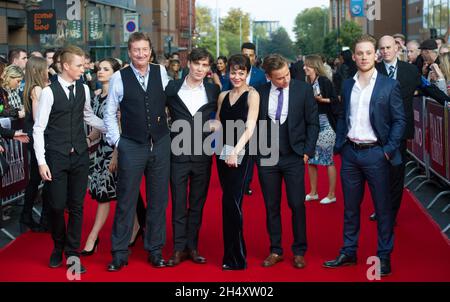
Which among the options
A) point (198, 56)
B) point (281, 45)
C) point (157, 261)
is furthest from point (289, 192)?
point (281, 45)

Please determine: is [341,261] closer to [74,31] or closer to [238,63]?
[238,63]

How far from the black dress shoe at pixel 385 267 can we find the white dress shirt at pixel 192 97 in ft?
6.95

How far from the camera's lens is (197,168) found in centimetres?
738

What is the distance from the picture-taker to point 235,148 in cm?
700

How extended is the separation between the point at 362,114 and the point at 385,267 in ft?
4.38

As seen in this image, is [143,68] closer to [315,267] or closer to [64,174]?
[64,174]

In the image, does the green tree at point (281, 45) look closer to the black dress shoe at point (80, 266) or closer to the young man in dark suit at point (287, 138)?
the young man in dark suit at point (287, 138)

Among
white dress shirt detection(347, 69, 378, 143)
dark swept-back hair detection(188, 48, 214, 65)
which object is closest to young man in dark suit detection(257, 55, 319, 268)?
white dress shirt detection(347, 69, 378, 143)

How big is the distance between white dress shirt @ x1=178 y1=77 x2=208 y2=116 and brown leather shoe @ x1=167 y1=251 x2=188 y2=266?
129cm

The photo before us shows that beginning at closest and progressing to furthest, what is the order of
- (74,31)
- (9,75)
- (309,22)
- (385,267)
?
(385,267)
(9,75)
(74,31)
(309,22)

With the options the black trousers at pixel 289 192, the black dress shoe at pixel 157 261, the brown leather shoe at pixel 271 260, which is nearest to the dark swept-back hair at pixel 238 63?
the black trousers at pixel 289 192
